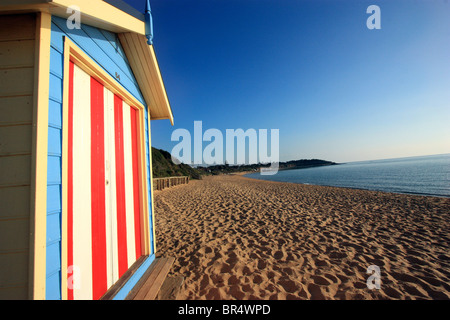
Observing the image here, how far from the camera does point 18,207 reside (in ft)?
3.78

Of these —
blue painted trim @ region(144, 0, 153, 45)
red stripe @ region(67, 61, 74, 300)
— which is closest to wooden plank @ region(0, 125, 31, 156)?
red stripe @ region(67, 61, 74, 300)

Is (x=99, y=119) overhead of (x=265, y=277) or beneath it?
overhead

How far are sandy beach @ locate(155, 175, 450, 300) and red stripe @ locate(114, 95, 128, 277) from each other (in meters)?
1.00

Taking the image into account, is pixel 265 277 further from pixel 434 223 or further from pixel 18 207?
pixel 434 223

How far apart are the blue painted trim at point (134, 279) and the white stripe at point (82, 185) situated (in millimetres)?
335

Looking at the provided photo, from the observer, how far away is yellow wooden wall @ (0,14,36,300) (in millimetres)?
1122

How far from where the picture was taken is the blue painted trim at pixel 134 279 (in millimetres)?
1999

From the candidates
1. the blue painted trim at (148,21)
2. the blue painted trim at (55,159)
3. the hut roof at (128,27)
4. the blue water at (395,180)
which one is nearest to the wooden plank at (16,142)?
the blue painted trim at (55,159)

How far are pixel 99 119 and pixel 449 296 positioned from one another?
202 inches

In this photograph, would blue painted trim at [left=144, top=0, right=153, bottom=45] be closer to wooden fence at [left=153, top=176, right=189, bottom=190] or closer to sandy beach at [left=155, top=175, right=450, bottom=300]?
sandy beach at [left=155, top=175, right=450, bottom=300]

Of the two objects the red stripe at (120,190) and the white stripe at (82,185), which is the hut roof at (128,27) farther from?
the red stripe at (120,190)

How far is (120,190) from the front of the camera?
7.77ft

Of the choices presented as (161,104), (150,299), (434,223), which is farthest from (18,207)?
(434,223)

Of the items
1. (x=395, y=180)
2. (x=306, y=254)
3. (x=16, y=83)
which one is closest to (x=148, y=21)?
(x=16, y=83)
